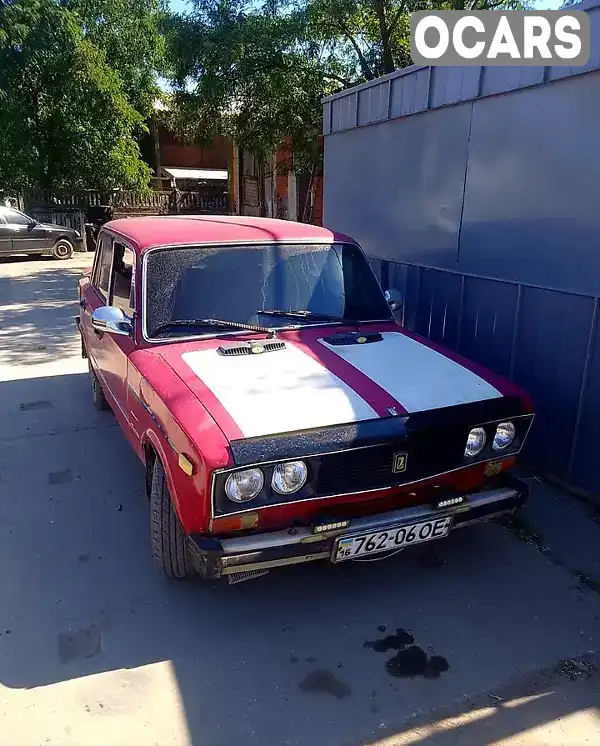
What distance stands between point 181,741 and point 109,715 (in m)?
0.35

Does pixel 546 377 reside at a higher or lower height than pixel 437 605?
higher

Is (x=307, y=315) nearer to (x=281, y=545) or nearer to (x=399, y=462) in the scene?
(x=399, y=462)

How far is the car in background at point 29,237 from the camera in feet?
49.1

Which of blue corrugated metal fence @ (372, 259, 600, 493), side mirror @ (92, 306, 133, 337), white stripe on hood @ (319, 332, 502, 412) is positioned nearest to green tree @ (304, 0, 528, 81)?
blue corrugated metal fence @ (372, 259, 600, 493)

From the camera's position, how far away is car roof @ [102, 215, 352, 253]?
3896 mm

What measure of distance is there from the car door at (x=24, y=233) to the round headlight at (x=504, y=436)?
1497 centimetres

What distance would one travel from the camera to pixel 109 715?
252 centimetres

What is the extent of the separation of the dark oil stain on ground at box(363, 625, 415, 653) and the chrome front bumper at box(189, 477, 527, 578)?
0.54 metres

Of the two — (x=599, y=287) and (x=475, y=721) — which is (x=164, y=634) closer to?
(x=475, y=721)

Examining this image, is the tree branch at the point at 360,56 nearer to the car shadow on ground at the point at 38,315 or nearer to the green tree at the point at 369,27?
the green tree at the point at 369,27

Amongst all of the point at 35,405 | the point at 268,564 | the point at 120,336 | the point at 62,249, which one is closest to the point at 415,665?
the point at 268,564

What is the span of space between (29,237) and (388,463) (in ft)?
49.3

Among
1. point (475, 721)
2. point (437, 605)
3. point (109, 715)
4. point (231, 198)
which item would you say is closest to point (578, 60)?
point (437, 605)

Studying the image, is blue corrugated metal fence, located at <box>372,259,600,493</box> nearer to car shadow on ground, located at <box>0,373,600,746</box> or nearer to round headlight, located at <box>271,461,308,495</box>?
car shadow on ground, located at <box>0,373,600,746</box>
